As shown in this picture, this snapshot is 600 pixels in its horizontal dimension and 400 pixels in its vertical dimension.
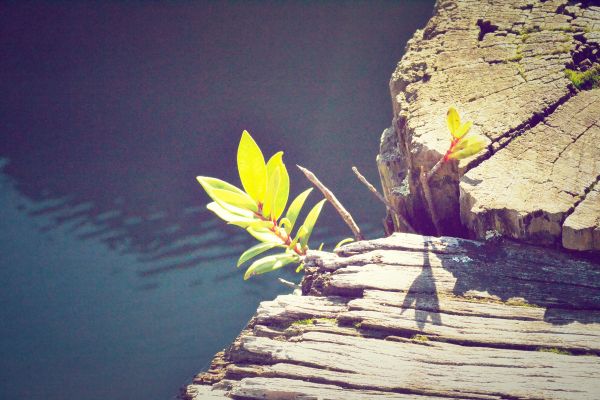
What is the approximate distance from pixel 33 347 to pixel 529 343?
236 centimetres

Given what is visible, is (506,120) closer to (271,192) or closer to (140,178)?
(271,192)

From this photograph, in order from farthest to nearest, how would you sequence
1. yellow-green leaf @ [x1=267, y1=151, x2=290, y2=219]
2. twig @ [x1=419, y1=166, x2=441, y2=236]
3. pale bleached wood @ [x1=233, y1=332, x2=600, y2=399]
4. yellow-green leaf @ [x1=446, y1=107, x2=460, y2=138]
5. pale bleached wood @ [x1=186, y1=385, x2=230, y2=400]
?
yellow-green leaf @ [x1=267, y1=151, x2=290, y2=219] → twig @ [x1=419, y1=166, x2=441, y2=236] → yellow-green leaf @ [x1=446, y1=107, x2=460, y2=138] → pale bleached wood @ [x1=186, y1=385, x2=230, y2=400] → pale bleached wood @ [x1=233, y1=332, x2=600, y2=399]

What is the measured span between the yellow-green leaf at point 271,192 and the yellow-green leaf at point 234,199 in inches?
1.3

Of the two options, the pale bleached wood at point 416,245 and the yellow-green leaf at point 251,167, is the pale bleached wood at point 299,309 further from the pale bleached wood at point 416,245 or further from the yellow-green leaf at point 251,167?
the yellow-green leaf at point 251,167

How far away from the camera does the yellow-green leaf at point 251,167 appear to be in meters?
1.10

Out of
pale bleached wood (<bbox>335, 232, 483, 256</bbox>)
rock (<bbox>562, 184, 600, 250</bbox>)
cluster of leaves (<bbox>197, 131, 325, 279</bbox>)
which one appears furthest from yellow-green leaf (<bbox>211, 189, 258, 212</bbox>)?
rock (<bbox>562, 184, 600, 250</bbox>)

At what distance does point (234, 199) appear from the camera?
1157 millimetres

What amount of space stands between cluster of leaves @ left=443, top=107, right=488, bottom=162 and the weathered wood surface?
0.73 ft

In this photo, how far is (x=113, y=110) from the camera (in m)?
3.52

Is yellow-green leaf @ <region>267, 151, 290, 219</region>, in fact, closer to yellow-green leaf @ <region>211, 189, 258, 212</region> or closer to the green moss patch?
yellow-green leaf @ <region>211, 189, 258, 212</region>

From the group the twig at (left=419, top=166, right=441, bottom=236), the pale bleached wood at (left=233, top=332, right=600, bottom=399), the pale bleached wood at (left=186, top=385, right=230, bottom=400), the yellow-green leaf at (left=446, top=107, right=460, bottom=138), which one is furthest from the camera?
the twig at (left=419, top=166, right=441, bottom=236)

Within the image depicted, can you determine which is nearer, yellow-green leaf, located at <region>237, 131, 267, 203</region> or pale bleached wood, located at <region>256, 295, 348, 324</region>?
pale bleached wood, located at <region>256, 295, 348, 324</region>

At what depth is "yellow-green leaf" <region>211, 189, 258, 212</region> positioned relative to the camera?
1112 mm

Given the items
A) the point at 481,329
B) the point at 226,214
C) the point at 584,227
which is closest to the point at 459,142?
the point at 584,227
